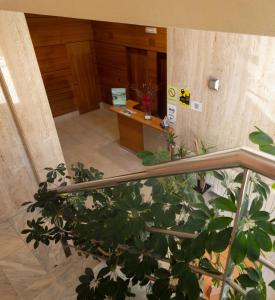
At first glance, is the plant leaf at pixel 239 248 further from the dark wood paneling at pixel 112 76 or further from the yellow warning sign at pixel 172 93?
the dark wood paneling at pixel 112 76

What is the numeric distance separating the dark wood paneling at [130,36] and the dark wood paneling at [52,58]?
114 cm

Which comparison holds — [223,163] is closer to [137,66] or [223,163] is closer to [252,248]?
[252,248]

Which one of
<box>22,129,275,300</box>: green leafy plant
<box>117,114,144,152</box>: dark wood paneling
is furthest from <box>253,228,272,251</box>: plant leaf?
<box>117,114,144,152</box>: dark wood paneling

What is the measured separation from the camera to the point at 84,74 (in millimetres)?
7367

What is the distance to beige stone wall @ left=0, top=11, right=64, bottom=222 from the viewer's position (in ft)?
8.75

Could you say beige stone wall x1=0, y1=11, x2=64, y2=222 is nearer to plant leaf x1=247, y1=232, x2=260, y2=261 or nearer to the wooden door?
plant leaf x1=247, y1=232, x2=260, y2=261

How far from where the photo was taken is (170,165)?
90 cm

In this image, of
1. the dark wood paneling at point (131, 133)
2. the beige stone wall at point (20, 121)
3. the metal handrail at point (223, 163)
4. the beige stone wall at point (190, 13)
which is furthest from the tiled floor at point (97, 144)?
the metal handrail at point (223, 163)

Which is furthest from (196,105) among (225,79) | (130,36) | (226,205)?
(226,205)

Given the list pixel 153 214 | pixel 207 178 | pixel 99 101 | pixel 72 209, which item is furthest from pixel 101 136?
pixel 153 214

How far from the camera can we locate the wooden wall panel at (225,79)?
3.08m

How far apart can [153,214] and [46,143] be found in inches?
97.7

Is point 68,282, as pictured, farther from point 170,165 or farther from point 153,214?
point 170,165

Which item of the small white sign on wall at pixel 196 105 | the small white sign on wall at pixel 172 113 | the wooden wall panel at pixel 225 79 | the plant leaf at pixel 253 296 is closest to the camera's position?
the plant leaf at pixel 253 296
